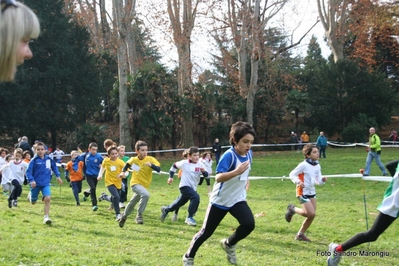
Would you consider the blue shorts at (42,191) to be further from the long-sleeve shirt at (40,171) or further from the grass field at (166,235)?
the grass field at (166,235)

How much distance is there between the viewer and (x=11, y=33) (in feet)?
6.47

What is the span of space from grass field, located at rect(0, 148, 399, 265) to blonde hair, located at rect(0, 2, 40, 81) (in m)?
5.60

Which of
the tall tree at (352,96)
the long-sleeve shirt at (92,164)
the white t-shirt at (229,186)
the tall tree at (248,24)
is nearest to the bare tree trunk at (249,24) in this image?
the tall tree at (248,24)

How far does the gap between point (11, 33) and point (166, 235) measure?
848 centimetres

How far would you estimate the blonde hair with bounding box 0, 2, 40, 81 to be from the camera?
196 centimetres

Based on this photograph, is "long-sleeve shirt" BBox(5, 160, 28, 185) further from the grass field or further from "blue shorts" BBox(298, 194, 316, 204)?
"blue shorts" BBox(298, 194, 316, 204)

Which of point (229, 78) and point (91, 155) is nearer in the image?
point (91, 155)

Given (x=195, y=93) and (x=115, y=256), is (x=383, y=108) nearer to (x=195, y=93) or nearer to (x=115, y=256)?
(x=195, y=93)

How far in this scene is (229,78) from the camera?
156 feet

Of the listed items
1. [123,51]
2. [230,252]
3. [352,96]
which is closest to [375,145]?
[230,252]

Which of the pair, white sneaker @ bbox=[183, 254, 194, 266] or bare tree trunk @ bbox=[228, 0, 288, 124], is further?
bare tree trunk @ bbox=[228, 0, 288, 124]

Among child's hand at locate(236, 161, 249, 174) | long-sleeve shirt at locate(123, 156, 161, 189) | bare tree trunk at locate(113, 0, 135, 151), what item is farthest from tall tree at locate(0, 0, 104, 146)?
child's hand at locate(236, 161, 249, 174)

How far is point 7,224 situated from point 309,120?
38914 millimetres

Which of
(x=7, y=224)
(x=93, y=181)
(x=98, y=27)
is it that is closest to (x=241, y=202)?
(x=7, y=224)
